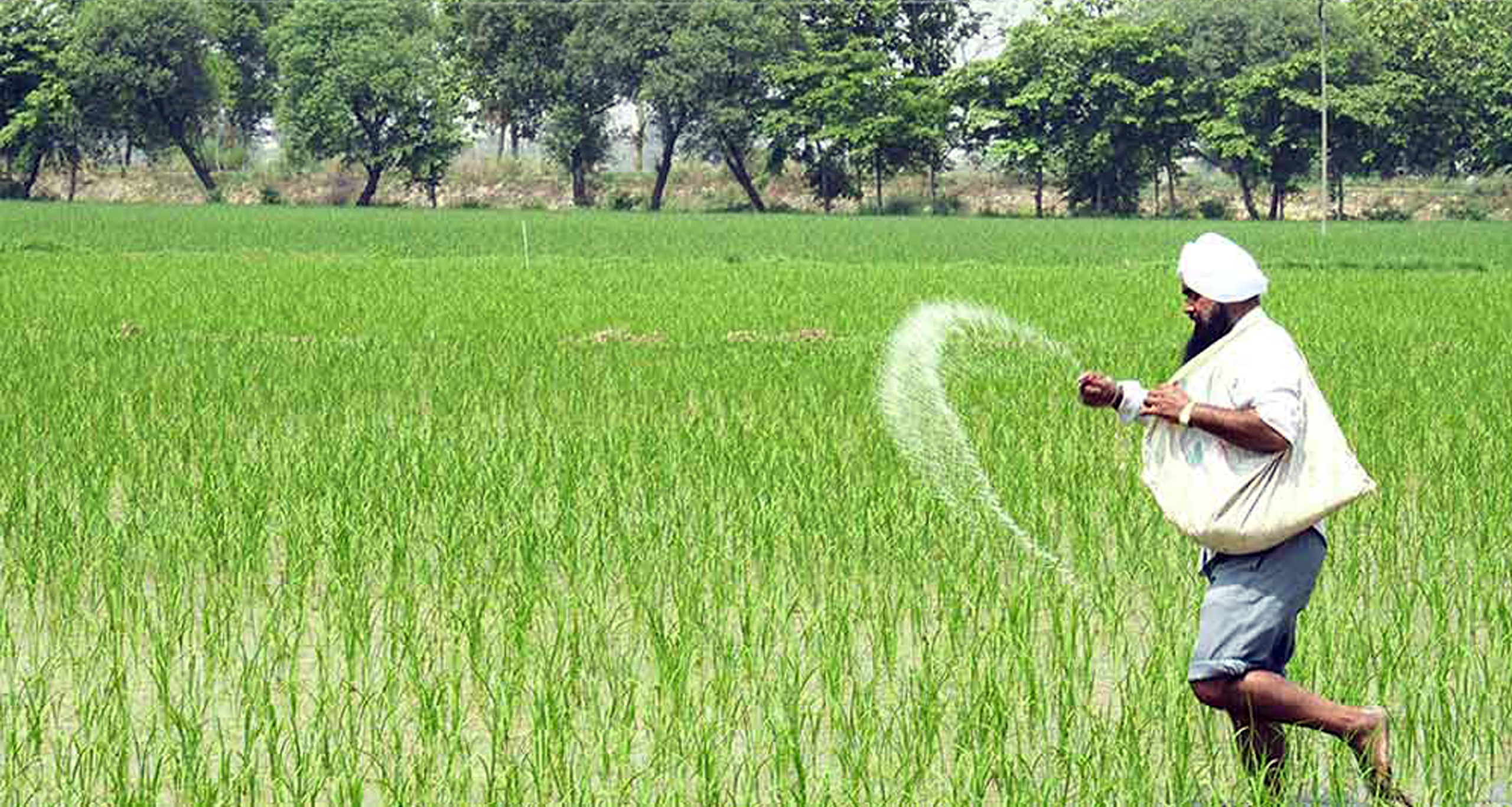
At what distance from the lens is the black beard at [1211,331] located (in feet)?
11.9

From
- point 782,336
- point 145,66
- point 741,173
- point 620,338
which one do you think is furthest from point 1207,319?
point 145,66

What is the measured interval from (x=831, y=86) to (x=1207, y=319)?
52.6 m

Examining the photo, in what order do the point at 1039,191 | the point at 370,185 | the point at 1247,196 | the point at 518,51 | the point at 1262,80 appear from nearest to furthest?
1. the point at 1262,80
2. the point at 1247,196
3. the point at 1039,191
4. the point at 518,51
5. the point at 370,185

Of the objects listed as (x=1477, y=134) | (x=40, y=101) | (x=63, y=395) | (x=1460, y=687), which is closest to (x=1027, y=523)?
(x=1460, y=687)

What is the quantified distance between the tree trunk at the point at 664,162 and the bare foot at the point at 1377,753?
176 feet

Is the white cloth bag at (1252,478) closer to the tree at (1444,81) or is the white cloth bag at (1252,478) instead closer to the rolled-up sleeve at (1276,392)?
the rolled-up sleeve at (1276,392)

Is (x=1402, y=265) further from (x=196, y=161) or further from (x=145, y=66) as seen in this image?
(x=196, y=161)

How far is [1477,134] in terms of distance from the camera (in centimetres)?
5397

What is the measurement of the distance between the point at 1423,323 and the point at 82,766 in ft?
42.4

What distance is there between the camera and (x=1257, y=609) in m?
3.54

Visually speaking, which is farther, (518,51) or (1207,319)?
(518,51)

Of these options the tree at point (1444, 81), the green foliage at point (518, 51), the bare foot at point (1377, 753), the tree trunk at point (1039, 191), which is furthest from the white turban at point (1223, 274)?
the green foliage at point (518, 51)

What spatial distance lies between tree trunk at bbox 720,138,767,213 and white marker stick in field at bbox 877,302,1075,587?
4927 cm

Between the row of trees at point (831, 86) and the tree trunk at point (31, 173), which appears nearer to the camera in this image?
the row of trees at point (831, 86)
